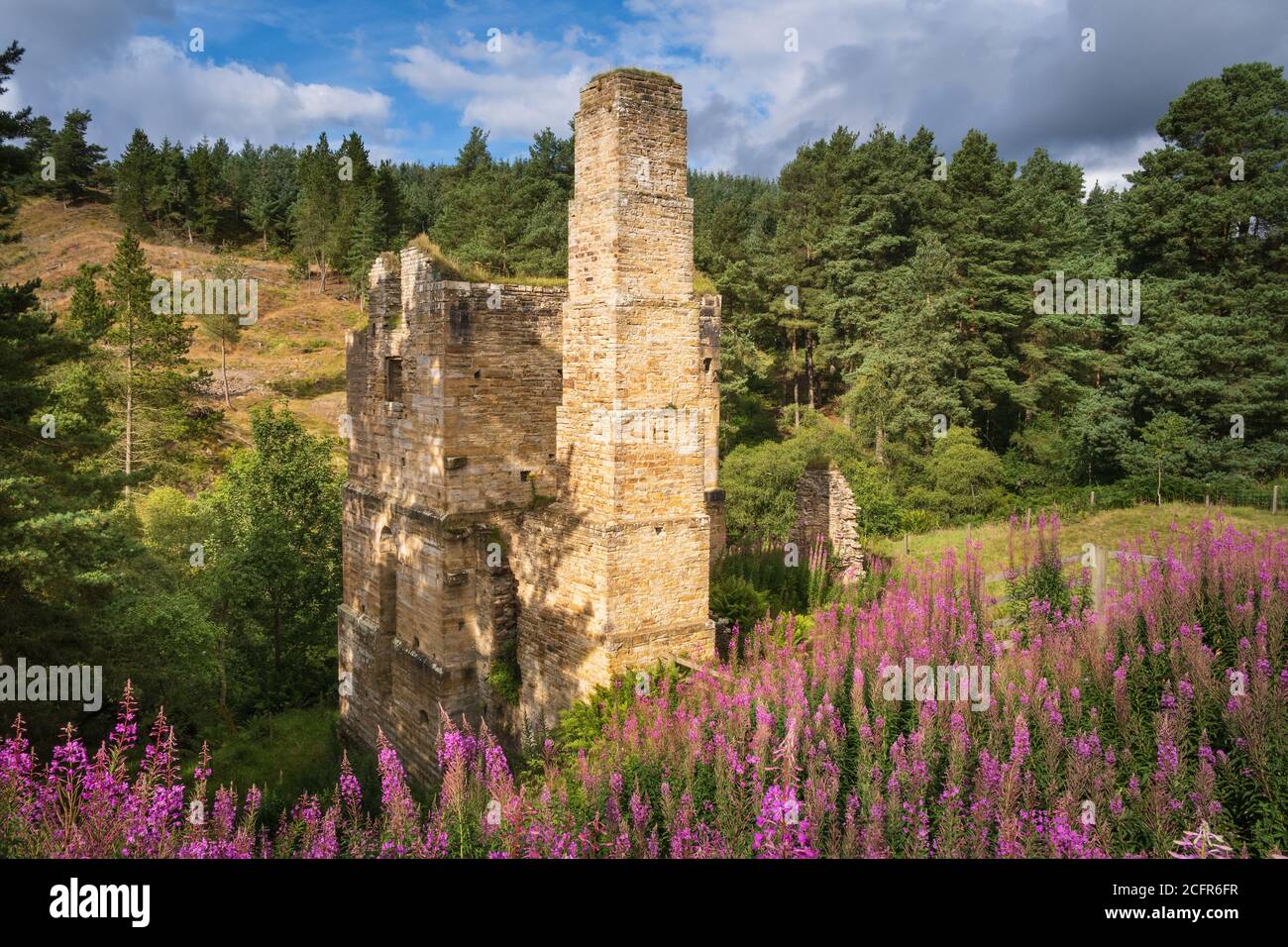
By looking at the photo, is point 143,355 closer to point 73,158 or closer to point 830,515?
point 830,515

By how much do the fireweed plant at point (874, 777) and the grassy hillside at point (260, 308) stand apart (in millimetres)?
40458

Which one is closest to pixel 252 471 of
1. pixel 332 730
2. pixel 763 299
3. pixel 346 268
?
pixel 332 730

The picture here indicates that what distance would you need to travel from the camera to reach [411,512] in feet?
46.0

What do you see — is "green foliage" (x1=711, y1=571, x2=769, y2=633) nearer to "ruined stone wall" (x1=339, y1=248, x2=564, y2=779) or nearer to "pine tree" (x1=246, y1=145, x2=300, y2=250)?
"ruined stone wall" (x1=339, y1=248, x2=564, y2=779)

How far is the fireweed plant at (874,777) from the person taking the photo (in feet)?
16.7

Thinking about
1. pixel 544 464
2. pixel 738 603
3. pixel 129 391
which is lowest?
pixel 738 603

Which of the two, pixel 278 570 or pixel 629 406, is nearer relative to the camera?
pixel 629 406

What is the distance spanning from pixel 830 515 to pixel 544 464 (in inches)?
273

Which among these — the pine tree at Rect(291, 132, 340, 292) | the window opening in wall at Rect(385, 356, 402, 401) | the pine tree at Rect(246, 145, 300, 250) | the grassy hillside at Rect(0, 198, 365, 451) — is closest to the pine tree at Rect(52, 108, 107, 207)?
the grassy hillside at Rect(0, 198, 365, 451)

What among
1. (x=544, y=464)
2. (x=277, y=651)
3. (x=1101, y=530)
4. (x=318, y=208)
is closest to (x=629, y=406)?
(x=544, y=464)

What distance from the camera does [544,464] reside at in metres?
14.0

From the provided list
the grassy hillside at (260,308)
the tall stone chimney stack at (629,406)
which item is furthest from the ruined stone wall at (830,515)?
the grassy hillside at (260,308)
